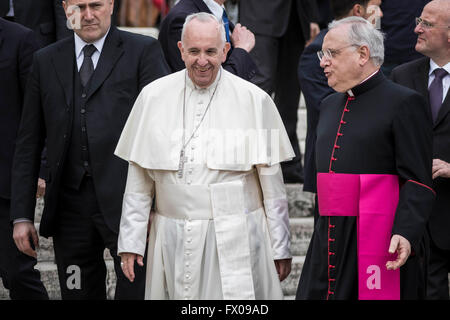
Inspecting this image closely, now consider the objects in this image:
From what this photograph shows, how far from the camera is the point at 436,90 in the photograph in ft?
19.5

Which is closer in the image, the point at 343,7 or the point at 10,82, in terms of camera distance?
the point at 10,82

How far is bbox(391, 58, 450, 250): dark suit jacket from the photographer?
5.79 meters

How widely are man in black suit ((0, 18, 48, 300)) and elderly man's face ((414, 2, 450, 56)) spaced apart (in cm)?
232

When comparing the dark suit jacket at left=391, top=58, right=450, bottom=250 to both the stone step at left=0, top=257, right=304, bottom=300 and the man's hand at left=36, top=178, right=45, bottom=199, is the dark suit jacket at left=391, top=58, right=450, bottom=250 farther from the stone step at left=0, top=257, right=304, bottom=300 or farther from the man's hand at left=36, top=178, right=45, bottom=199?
the man's hand at left=36, top=178, right=45, bottom=199

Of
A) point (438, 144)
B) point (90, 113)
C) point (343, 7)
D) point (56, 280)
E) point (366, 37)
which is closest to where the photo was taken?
point (366, 37)

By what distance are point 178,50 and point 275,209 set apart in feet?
4.67

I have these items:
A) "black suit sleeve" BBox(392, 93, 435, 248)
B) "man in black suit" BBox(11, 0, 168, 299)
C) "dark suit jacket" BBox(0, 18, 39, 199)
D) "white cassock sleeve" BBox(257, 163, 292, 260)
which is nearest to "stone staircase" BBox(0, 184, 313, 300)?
"dark suit jacket" BBox(0, 18, 39, 199)

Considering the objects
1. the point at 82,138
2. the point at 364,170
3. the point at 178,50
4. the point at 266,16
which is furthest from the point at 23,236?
the point at 266,16

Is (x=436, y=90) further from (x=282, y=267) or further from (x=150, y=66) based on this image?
(x=150, y=66)

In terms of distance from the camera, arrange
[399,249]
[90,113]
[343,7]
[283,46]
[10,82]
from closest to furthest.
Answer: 1. [399,249]
2. [90,113]
3. [10,82]
4. [343,7]
5. [283,46]

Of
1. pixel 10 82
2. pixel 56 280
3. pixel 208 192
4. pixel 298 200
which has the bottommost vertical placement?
pixel 56 280

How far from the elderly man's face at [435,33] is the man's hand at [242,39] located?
1.00m

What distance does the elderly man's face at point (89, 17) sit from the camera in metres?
5.54
